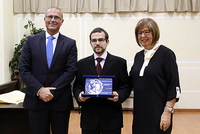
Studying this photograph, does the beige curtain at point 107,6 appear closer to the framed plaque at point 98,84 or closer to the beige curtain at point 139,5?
the beige curtain at point 139,5

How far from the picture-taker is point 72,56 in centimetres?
201

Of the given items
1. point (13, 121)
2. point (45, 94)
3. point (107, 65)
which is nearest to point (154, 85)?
point (107, 65)

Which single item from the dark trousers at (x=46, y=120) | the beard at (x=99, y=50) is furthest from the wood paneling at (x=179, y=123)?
the beard at (x=99, y=50)

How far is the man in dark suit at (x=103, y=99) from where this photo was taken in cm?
181

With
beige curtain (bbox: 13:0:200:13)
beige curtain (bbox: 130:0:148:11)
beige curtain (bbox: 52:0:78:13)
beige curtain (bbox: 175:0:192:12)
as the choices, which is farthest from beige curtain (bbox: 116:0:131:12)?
beige curtain (bbox: 175:0:192:12)

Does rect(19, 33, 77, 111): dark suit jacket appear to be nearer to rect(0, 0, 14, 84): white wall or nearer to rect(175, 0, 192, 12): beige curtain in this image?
rect(0, 0, 14, 84): white wall

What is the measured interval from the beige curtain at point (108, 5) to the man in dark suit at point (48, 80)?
124 inches

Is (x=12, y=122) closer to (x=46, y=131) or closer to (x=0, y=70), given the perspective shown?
(x=46, y=131)

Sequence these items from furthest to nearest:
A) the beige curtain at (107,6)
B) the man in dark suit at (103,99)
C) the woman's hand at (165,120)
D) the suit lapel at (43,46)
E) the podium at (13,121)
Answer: the beige curtain at (107,6) → the podium at (13,121) → the suit lapel at (43,46) → the man in dark suit at (103,99) → the woman's hand at (165,120)

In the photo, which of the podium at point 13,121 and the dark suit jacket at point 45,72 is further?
the podium at point 13,121

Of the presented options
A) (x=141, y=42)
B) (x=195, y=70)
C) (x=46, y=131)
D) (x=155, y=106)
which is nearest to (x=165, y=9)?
(x=195, y=70)

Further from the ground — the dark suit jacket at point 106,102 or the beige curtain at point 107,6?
the beige curtain at point 107,6

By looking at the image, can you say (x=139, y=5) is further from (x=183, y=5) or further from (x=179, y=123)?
(x=179, y=123)

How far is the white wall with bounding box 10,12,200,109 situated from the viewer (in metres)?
4.97
